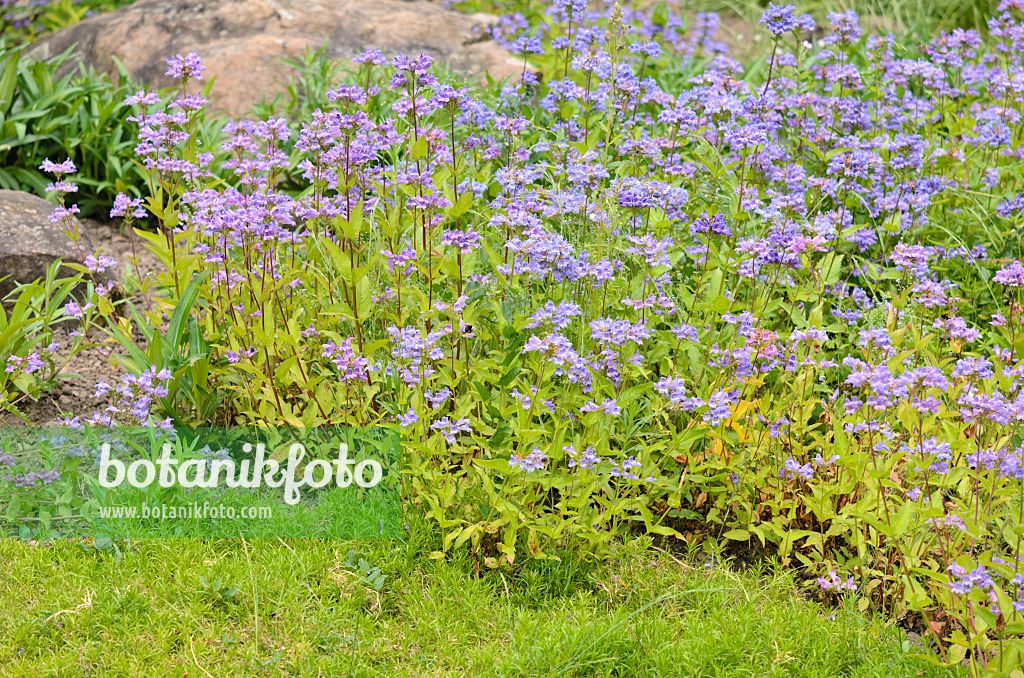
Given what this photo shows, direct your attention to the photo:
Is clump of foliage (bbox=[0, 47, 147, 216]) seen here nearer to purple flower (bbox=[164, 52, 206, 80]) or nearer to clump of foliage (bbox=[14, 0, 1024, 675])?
clump of foliage (bbox=[14, 0, 1024, 675])

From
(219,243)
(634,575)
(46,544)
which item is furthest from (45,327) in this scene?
(634,575)

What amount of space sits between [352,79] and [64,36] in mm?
2900

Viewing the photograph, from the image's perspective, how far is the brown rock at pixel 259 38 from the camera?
20.1 ft

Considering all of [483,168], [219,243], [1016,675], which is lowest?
[1016,675]

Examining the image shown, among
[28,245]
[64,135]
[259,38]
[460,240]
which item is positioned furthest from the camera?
[259,38]

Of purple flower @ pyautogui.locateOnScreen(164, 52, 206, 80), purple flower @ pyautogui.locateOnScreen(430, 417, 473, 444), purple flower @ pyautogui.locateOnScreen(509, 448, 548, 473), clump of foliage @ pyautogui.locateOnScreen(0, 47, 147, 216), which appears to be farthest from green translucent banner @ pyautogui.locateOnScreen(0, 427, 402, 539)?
clump of foliage @ pyautogui.locateOnScreen(0, 47, 147, 216)

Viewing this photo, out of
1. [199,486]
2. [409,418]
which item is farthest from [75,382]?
[409,418]

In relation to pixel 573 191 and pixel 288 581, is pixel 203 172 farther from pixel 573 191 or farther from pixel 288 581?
pixel 288 581

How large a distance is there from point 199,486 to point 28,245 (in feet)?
6.03

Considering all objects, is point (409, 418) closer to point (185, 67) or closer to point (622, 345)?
point (622, 345)

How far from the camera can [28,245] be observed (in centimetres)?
412

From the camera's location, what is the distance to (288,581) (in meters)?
2.74

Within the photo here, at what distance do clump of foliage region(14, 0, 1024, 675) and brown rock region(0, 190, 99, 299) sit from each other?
17.3 inches

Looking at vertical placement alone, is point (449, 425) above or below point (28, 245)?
above
